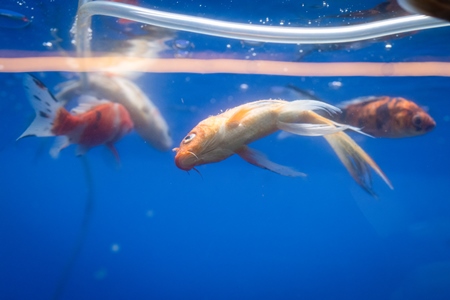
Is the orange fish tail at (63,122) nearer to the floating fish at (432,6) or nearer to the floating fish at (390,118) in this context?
the floating fish at (390,118)

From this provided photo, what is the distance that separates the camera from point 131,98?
6078 mm

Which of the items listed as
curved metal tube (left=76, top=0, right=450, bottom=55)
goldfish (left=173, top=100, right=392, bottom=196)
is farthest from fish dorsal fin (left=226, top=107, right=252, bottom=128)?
curved metal tube (left=76, top=0, right=450, bottom=55)

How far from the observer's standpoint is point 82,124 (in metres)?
4.87

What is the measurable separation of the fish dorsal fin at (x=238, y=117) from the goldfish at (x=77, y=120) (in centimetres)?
264

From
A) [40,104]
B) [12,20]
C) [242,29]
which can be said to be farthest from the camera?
[12,20]

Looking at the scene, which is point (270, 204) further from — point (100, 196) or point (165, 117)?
point (100, 196)

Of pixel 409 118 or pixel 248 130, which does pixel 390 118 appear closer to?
pixel 409 118

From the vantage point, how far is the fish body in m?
4.35

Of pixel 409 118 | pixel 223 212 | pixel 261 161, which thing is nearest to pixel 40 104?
pixel 261 161

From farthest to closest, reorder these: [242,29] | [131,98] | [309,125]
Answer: [131,98]
[242,29]
[309,125]

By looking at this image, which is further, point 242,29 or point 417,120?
point 417,120

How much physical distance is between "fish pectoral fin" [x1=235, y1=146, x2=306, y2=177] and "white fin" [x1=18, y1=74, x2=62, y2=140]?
2730 millimetres

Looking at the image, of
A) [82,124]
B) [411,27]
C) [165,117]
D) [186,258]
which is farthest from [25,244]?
[411,27]

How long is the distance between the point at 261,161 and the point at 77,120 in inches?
114
